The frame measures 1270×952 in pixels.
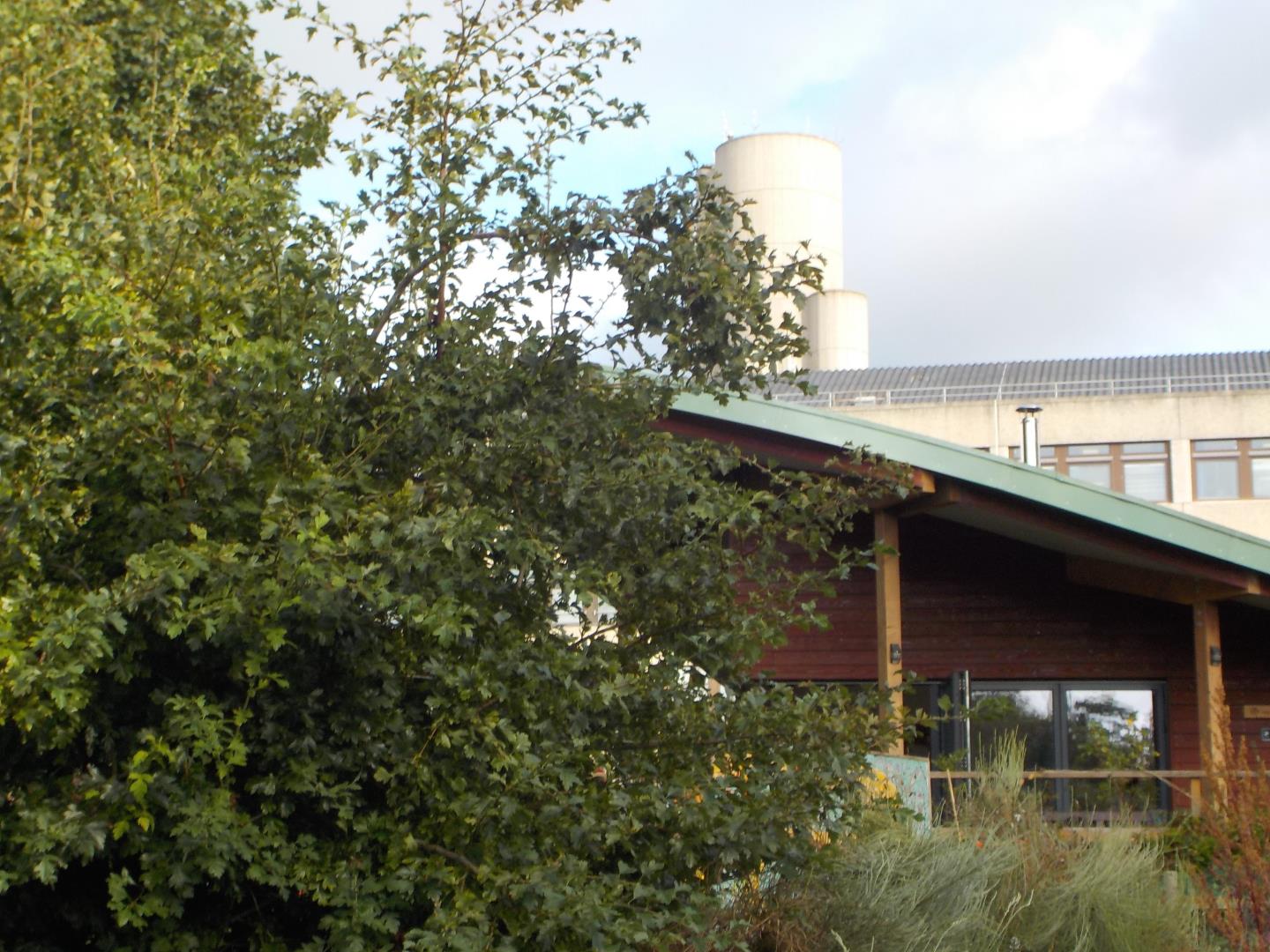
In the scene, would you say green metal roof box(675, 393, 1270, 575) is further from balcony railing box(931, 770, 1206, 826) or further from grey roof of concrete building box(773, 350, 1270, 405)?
grey roof of concrete building box(773, 350, 1270, 405)

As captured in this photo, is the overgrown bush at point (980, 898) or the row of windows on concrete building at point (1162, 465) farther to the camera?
the row of windows on concrete building at point (1162, 465)

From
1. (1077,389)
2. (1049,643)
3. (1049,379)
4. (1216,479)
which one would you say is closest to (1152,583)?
(1049,643)

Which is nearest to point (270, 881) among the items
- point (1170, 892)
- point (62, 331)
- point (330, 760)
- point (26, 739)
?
point (330, 760)

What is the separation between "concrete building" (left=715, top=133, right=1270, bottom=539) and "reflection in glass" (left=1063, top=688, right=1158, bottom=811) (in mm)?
27059

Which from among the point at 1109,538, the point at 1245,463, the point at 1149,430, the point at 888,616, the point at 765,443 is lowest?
the point at 888,616

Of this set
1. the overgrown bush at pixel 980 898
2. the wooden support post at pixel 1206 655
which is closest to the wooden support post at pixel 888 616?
the wooden support post at pixel 1206 655

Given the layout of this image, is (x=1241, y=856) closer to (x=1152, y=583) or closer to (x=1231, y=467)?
(x=1152, y=583)

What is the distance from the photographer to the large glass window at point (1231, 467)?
4841 centimetres

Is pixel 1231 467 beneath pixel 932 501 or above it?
above

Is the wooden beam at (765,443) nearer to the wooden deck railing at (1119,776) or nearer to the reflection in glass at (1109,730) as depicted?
the wooden deck railing at (1119,776)

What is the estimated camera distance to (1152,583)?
573 inches

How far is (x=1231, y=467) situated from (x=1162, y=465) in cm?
209

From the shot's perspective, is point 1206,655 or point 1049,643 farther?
point 1049,643

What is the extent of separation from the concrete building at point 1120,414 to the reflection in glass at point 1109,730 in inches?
1065
